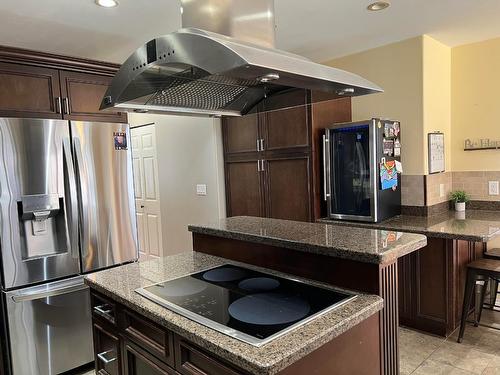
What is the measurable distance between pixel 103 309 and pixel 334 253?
3.76ft

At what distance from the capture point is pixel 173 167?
15.9 feet

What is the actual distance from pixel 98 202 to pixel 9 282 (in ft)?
2.46

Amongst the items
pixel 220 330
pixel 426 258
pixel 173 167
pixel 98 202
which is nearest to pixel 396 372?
pixel 220 330

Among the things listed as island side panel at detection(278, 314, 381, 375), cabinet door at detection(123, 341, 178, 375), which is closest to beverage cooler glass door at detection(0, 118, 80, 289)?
cabinet door at detection(123, 341, 178, 375)

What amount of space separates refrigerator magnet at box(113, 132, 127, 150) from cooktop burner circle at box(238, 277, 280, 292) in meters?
1.65

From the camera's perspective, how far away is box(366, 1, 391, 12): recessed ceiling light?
101 inches

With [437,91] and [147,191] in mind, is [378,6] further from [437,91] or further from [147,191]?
[147,191]

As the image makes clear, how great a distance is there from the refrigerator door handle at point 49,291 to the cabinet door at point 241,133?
6.73 feet

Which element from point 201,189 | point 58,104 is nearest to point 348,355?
point 58,104

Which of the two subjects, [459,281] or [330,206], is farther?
[330,206]

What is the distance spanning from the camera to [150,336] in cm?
159

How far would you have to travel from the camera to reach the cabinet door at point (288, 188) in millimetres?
3609

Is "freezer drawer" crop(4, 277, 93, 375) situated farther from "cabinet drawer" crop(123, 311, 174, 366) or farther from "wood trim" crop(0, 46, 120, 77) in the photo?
"wood trim" crop(0, 46, 120, 77)

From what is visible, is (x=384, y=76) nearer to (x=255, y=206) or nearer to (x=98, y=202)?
(x=255, y=206)
